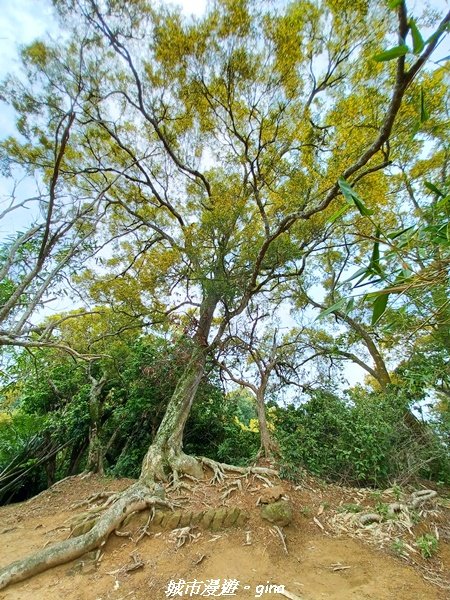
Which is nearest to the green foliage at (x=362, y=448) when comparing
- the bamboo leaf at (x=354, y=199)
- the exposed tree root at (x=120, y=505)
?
the exposed tree root at (x=120, y=505)

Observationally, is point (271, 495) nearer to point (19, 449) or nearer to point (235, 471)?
point (235, 471)

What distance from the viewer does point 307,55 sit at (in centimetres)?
577

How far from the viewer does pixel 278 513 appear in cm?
365

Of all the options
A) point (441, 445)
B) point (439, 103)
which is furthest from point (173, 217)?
point (441, 445)

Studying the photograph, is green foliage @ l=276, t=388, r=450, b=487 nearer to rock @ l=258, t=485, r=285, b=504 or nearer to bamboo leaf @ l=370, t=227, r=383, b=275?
rock @ l=258, t=485, r=285, b=504

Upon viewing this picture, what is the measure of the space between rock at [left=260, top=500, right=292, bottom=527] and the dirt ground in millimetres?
87

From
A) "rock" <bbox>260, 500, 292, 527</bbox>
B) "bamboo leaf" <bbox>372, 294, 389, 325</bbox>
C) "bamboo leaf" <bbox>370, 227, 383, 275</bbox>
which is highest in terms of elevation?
"bamboo leaf" <bbox>370, 227, 383, 275</bbox>

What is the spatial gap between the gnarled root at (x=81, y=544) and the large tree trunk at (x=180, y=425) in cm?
62

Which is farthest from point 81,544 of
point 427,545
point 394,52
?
point 394,52

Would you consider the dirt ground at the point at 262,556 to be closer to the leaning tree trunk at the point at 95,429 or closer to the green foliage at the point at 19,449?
the leaning tree trunk at the point at 95,429

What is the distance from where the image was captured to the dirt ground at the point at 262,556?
2.66 meters

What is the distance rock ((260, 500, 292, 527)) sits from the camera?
11.9 ft

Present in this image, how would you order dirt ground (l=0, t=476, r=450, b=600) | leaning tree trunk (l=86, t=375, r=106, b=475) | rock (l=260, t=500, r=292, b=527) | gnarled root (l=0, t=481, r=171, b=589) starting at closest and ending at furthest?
dirt ground (l=0, t=476, r=450, b=600) → gnarled root (l=0, t=481, r=171, b=589) → rock (l=260, t=500, r=292, b=527) → leaning tree trunk (l=86, t=375, r=106, b=475)

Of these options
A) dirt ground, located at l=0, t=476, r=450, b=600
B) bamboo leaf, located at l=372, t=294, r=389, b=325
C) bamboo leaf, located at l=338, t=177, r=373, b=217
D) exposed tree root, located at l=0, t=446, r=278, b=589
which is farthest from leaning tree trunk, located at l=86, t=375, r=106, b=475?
bamboo leaf, located at l=338, t=177, r=373, b=217
